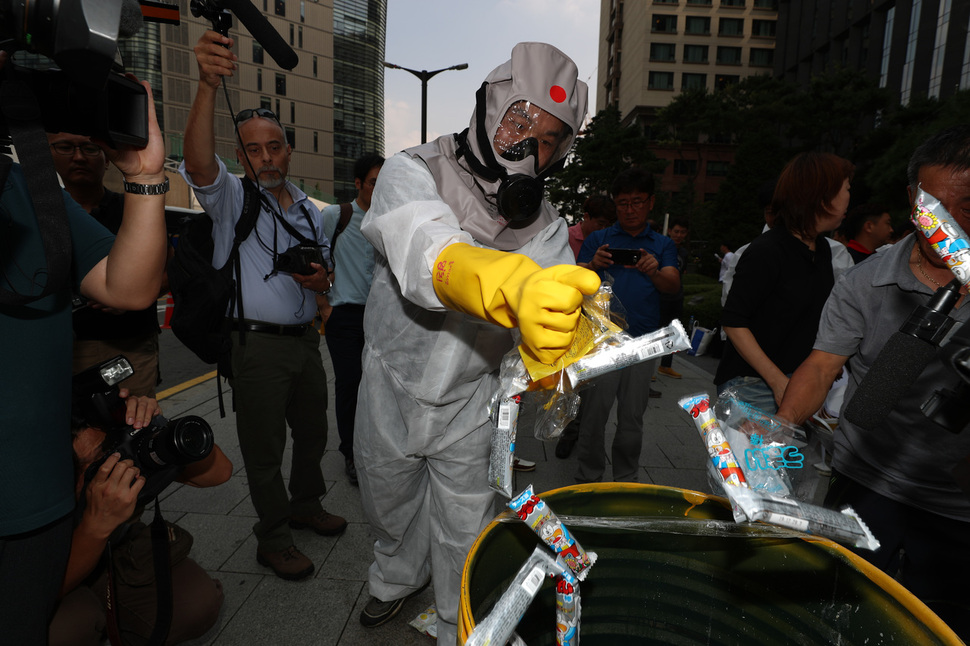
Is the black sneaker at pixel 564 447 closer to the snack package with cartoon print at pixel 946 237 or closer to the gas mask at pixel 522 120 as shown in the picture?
the gas mask at pixel 522 120

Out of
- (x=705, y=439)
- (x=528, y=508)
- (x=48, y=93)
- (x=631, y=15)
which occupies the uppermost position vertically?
(x=631, y=15)

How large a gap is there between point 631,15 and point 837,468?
194ft

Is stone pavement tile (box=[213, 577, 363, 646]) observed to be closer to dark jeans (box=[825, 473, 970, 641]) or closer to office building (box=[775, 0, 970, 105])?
dark jeans (box=[825, 473, 970, 641])

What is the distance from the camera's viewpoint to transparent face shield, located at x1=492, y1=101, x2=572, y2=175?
159 centimetres

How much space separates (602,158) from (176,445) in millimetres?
32210

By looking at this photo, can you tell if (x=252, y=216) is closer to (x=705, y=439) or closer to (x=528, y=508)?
(x=528, y=508)

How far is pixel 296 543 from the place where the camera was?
8.72 feet

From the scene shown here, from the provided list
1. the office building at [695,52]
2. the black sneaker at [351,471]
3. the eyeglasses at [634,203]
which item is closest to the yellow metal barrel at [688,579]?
the black sneaker at [351,471]

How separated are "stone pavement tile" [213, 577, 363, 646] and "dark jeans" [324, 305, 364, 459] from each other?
104cm

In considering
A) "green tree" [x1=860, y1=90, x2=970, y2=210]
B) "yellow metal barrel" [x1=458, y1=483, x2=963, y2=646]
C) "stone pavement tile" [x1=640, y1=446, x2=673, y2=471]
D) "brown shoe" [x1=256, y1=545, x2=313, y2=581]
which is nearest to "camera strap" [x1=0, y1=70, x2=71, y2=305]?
"yellow metal barrel" [x1=458, y1=483, x2=963, y2=646]

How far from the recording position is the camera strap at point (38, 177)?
2.85 ft

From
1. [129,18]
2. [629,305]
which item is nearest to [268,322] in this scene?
[129,18]

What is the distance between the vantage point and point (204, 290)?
2.10 meters

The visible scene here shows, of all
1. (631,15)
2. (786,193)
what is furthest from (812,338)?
(631,15)
